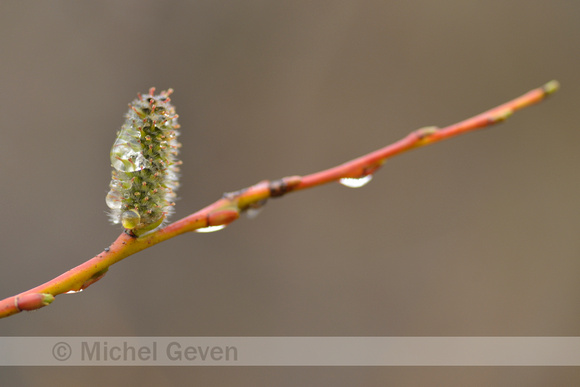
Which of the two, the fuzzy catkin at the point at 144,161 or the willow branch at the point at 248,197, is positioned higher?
the fuzzy catkin at the point at 144,161

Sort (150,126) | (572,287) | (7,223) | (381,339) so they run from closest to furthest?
(150,126)
(7,223)
(381,339)
(572,287)

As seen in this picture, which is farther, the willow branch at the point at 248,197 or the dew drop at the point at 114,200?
the dew drop at the point at 114,200

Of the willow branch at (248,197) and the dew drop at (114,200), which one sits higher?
the dew drop at (114,200)

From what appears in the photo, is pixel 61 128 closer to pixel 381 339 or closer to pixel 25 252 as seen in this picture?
pixel 25 252

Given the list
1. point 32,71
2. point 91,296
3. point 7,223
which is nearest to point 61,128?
point 32,71
